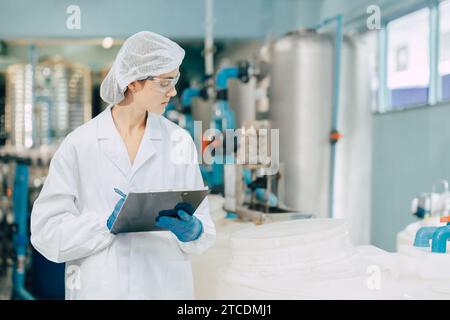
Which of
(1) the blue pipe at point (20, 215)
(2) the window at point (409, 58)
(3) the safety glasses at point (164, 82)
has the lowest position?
(1) the blue pipe at point (20, 215)

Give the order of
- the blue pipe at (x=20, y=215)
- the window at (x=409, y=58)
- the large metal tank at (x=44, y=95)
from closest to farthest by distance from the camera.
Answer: the blue pipe at (x=20, y=215), the window at (x=409, y=58), the large metal tank at (x=44, y=95)

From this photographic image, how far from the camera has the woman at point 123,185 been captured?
1.17 meters

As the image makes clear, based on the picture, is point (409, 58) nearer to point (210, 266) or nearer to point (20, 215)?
point (20, 215)

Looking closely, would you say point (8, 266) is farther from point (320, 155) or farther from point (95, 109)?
point (95, 109)

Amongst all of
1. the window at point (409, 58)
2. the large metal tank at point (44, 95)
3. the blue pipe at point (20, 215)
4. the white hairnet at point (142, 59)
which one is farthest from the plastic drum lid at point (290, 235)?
the large metal tank at point (44, 95)

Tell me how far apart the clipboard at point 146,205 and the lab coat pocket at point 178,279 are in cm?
14

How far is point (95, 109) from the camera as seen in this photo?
1.39 m

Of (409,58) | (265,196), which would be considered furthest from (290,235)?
(409,58)

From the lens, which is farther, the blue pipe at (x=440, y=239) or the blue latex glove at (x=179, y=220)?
the blue pipe at (x=440, y=239)

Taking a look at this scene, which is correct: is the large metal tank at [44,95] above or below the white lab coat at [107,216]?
above

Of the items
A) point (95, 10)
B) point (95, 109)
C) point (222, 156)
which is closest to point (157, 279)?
point (95, 109)

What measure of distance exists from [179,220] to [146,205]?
3.3 inches

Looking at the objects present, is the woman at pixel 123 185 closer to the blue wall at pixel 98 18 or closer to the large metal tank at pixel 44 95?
the blue wall at pixel 98 18

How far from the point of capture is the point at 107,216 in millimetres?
1218
